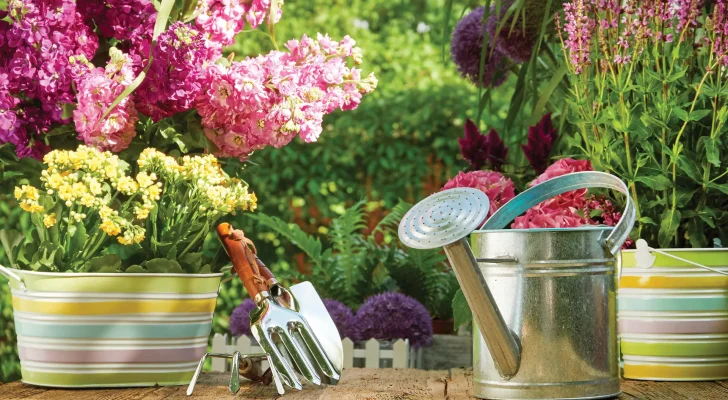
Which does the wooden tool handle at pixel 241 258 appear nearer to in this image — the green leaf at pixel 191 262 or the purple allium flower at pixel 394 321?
the green leaf at pixel 191 262

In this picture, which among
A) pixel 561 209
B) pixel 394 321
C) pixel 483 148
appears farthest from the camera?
pixel 394 321

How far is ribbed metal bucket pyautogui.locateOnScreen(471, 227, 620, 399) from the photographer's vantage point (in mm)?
969

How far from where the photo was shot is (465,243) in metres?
0.92

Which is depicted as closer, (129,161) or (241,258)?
(241,258)

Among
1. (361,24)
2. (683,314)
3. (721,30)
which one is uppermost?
(361,24)

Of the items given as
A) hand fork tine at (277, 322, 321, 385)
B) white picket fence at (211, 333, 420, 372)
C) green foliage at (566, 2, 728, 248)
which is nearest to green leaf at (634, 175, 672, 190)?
green foliage at (566, 2, 728, 248)

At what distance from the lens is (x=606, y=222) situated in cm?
123

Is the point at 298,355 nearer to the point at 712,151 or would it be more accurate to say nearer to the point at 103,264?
the point at 103,264

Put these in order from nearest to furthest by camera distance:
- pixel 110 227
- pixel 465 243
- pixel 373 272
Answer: pixel 465 243, pixel 110 227, pixel 373 272

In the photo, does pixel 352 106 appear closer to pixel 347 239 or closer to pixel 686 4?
pixel 686 4

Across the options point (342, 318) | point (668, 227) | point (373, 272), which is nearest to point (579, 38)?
point (668, 227)

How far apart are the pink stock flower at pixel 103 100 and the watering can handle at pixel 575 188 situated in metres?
0.49

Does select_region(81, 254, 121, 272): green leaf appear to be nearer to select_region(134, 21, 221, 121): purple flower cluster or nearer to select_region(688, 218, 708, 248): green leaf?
select_region(134, 21, 221, 121): purple flower cluster

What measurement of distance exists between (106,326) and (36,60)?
354 millimetres
